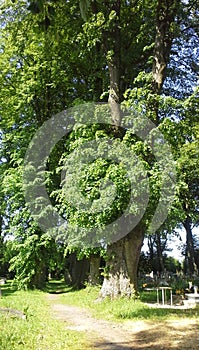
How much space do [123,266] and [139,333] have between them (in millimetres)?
5089

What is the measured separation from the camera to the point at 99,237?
41.6 ft

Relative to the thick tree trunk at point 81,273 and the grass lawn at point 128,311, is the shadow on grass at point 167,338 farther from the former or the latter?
the thick tree trunk at point 81,273

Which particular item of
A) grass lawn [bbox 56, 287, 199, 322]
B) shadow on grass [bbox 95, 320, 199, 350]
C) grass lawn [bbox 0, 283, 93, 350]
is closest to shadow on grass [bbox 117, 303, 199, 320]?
grass lawn [bbox 56, 287, 199, 322]

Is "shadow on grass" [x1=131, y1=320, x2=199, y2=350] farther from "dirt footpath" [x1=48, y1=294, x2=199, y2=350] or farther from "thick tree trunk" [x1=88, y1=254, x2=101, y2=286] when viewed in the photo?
"thick tree trunk" [x1=88, y1=254, x2=101, y2=286]

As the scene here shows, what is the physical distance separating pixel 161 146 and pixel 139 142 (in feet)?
2.75

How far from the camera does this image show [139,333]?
801 centimetres

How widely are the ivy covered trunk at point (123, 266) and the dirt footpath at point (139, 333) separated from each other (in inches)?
109

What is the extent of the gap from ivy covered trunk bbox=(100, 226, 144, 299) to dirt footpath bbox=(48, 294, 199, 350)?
9.08ft

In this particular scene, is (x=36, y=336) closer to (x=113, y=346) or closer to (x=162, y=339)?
(x=113, y=346)

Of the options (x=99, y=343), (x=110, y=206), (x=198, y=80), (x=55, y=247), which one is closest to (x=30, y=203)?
(x=55, y=247)

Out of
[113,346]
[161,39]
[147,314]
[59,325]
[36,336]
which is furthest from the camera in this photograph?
[161,39]

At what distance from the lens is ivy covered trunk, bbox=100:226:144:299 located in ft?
42.2

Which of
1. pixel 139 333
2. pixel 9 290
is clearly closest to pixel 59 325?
pixel 139 333

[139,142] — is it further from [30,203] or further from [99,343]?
[30,203]
